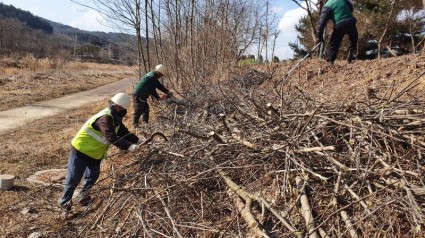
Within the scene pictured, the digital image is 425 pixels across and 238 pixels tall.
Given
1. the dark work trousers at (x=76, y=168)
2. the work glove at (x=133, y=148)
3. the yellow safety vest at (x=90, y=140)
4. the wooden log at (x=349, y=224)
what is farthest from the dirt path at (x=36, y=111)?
the wooden log at (x=349, y=224)

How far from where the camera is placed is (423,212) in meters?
2.43

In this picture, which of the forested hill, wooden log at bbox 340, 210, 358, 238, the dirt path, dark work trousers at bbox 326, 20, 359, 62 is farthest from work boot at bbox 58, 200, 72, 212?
the forested hill

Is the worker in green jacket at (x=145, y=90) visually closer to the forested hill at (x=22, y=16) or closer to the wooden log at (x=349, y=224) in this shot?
the wooden log at (x=349, y=224)

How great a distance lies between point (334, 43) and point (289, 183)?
4639 millimetres

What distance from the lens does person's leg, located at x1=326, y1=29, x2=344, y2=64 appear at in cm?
667

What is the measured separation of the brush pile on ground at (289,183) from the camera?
2532 mm

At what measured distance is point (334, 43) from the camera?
6871 mm

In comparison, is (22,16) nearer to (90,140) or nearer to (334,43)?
(334,43)

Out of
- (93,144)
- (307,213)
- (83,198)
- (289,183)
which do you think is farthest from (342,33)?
(83,198)

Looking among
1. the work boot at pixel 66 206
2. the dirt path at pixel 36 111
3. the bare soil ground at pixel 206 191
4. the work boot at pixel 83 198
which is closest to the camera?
the bare soil ground at pixel 206 191

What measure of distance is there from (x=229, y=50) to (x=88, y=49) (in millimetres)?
55520

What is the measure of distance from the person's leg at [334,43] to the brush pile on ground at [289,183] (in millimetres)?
3176

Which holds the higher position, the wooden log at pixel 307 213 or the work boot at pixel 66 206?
the wooden log at pixel 307 213

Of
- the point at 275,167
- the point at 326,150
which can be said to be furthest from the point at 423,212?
the point at 275,167
